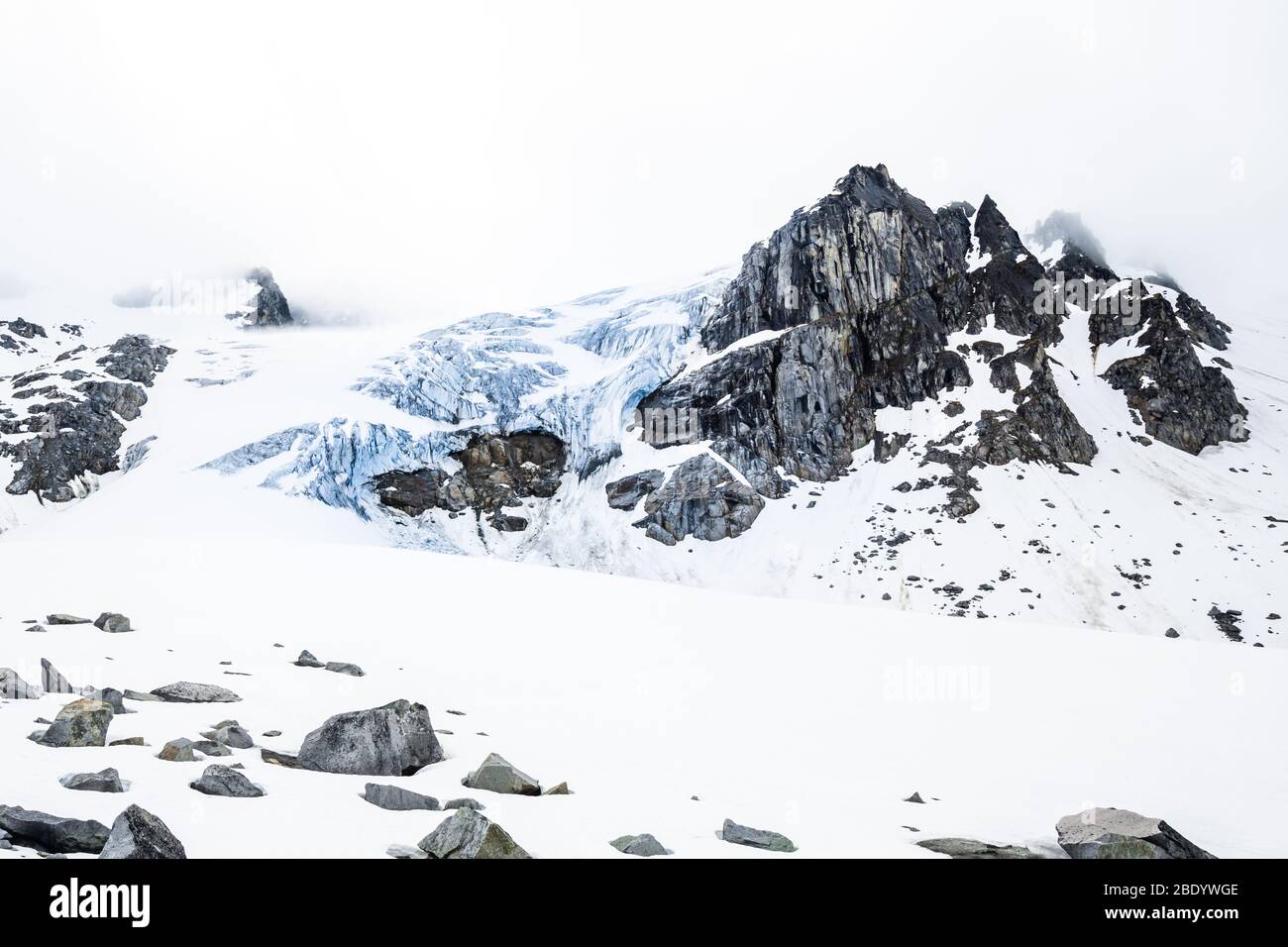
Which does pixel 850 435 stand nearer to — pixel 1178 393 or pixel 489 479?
pixel 1178 393

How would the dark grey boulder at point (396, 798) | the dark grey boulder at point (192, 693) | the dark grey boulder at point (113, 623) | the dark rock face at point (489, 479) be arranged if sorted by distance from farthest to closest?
the dark rock face at point (489, 479), the dark grey boulder at point (113, 623), the dark grey boulder at point (192, 693), the dark grey boulder at point (396, 798)

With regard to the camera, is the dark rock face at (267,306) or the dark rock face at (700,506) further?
the dark rock face at (267,306)

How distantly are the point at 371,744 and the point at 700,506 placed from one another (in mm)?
75100

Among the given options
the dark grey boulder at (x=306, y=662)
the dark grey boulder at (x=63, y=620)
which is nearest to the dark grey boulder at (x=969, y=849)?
the dark grey boulder at (x=306, y=662)

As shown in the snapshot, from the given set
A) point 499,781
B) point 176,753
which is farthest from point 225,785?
point 499,781

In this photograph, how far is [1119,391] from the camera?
299 ft

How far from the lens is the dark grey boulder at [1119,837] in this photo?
23.4 ft

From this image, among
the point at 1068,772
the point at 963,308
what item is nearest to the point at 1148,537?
the point at 963,308

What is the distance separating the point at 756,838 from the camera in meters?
6.56

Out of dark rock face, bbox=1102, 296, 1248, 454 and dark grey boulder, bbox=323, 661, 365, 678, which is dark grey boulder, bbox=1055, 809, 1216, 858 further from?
dark rock face, bbox=1102, 296, 1248, 454

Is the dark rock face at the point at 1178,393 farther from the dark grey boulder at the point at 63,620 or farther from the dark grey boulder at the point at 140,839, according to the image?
the dark grey boulder at the point at 140,839

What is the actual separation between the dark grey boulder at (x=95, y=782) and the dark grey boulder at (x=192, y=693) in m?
3.98
